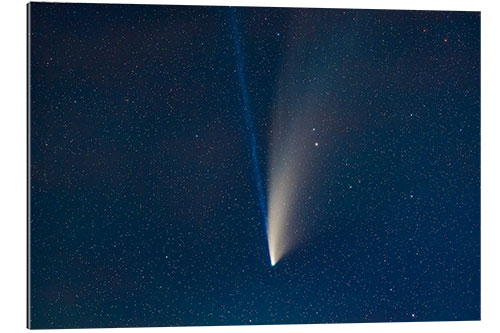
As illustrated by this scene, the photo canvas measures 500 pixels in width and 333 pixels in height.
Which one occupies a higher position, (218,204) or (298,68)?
(298,68)

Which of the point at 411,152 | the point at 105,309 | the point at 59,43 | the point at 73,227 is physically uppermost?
the point at 59,43

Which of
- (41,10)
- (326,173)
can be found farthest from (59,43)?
(326,173)

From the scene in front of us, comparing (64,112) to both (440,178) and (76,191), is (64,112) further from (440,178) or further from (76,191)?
(440,178)

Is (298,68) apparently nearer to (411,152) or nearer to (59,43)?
(411,152)

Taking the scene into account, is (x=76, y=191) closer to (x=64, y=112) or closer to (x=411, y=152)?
(x=64, y=112)

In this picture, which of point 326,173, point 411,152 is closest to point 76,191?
point 326,173

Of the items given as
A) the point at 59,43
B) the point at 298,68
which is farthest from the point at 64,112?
the point at 298,68

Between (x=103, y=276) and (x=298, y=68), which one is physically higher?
(x=298, y=68)
